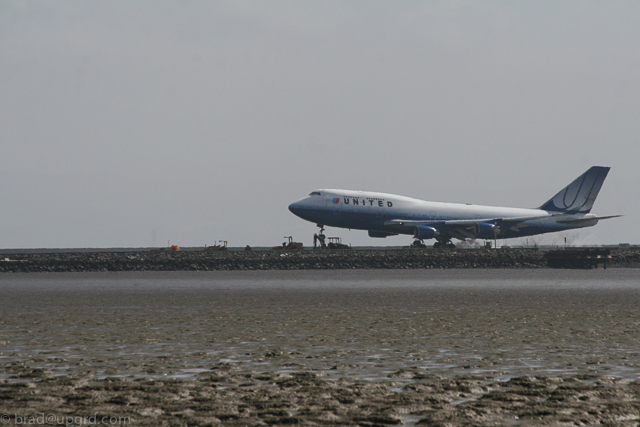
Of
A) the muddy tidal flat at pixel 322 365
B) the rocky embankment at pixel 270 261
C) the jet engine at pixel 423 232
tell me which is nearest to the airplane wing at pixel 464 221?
the jet engine at pixel 423 232

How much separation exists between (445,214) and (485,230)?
6.13 meters

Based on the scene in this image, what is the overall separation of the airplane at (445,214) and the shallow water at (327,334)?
55.6 metres

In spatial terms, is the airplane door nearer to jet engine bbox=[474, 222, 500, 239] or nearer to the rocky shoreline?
jet engine bbox=[474, 222, 500, 239]

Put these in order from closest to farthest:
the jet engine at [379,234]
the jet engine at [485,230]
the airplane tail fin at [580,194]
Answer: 1. the jet engine at [379,234]
2. the jet engine at [485,230]
3. the airplane tail fin at [580,194]

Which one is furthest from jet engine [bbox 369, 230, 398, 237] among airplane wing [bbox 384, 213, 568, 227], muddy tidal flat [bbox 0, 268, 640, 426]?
muddy tidal flat [bbox 0, 268, 640, 426]

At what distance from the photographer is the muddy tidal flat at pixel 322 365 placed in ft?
39.0

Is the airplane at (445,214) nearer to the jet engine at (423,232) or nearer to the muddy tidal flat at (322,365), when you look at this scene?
the jet engine at (423,232)

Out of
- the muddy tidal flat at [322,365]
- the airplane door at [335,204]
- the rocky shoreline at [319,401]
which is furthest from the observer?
the airplane door at [335,204]

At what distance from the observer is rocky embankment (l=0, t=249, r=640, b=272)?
91.4 meters

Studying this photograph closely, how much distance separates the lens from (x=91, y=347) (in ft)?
68.3

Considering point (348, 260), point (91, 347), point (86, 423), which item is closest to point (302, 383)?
point (86, 423)

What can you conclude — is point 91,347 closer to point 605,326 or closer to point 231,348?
point 231,348

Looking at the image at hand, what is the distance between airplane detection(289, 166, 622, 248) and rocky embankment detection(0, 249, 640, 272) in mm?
4929

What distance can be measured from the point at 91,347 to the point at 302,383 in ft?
28.3
